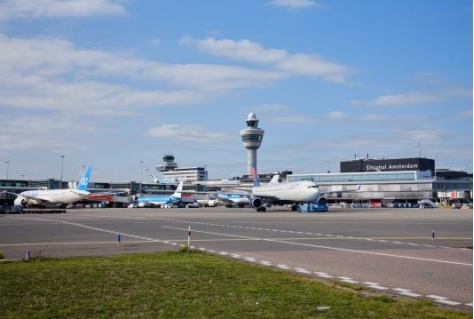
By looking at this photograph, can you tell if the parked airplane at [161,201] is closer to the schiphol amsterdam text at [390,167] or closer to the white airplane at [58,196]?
the white airplane at [58,196]

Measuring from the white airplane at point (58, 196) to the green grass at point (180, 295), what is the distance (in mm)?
80705

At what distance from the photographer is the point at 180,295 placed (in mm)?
10320

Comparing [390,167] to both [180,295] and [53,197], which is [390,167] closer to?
[53,197]

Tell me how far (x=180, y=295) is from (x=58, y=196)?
297ft

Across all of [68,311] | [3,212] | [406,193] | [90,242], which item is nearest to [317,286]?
[68,311]

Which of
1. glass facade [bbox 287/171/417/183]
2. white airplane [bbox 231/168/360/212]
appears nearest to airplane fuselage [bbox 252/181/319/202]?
white airplane [bbox 231/168/360/212]

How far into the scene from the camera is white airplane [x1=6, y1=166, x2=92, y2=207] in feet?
303

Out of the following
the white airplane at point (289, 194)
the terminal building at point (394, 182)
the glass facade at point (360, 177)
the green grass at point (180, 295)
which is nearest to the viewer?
the green grass at point (180, 295)

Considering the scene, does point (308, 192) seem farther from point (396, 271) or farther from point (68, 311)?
point (68, 311)

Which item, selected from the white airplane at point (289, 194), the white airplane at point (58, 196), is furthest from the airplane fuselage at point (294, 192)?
the white airplane at point (58, 196)

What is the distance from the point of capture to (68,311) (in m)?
8.79

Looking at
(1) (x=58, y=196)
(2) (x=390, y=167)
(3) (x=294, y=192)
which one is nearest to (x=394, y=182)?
(2) (x=390, y=167)

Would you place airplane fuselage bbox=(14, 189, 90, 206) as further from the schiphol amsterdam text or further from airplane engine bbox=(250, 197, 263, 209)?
the schiphol amsterdam text

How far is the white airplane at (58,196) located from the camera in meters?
92.5
